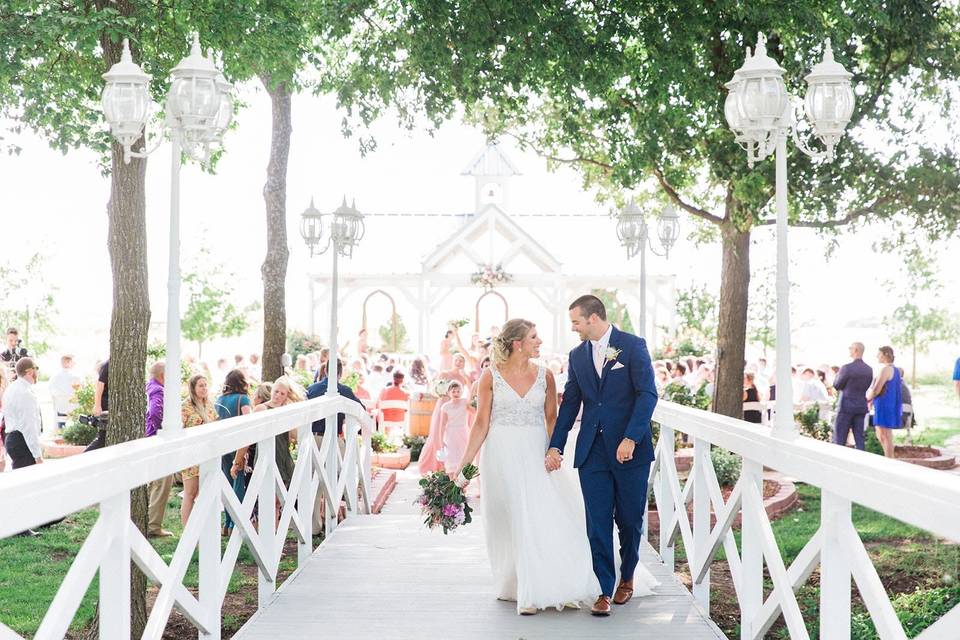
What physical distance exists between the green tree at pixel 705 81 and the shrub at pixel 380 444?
5.72m

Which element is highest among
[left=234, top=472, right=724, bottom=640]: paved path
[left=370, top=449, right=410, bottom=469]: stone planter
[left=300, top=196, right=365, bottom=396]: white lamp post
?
[left=300, top=196, right=365, bottom=396]: white lamp post

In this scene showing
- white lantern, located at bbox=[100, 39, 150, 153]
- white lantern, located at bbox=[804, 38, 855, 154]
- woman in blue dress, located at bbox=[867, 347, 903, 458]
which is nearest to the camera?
white lantern, located at bbox=[100, 39, 150, 153]

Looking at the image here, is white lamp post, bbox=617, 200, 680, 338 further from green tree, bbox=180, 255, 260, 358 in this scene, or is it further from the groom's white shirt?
green tree, bbox=180, 255, 260, 358

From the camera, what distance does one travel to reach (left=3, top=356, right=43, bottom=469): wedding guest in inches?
436

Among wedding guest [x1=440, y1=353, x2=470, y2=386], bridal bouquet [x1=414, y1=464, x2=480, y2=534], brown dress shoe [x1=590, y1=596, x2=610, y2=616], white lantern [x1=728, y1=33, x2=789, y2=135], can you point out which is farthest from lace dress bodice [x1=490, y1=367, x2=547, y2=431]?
wedding guest [x1=440, y1=353, x2=470, y2=386]

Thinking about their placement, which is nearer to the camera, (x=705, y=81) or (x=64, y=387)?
(x=705, y=81)

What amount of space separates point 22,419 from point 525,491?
22.6 ft

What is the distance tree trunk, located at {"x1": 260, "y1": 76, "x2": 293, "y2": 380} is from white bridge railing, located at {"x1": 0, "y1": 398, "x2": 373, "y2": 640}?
519 centimetres

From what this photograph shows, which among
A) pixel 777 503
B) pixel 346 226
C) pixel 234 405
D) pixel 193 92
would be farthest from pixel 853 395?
pixel 193 92

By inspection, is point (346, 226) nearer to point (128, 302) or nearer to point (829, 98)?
point (128, 302)

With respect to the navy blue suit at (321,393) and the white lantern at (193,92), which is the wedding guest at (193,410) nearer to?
the navy blue suit at (321,393)

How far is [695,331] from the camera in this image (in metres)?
28.5

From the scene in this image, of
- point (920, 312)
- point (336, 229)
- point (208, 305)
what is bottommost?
point (208, 305)

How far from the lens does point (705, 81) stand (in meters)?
10.4
